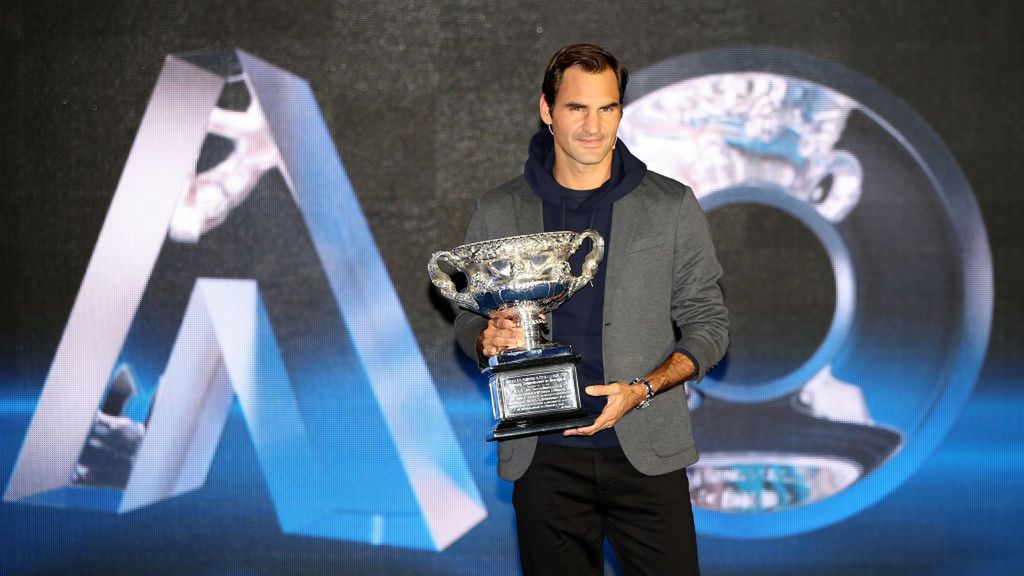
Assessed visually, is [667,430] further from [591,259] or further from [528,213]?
[528,213]

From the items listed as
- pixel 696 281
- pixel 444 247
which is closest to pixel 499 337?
pixel 696 281

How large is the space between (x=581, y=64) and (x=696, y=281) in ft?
1.76

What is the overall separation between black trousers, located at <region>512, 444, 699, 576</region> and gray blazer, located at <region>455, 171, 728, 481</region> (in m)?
0.04

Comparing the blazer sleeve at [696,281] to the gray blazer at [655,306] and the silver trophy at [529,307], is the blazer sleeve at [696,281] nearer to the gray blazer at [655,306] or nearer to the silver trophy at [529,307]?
the gray blazer at [655,306]

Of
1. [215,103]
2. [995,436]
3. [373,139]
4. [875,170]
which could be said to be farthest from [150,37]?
[995,436]

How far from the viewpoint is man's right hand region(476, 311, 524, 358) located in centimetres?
213

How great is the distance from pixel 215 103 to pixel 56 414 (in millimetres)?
1282

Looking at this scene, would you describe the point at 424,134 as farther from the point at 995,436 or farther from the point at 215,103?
the point at 995,436

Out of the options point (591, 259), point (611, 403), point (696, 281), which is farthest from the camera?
point (696, 281)

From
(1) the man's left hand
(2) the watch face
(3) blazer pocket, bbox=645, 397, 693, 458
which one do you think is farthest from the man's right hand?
(2) the watch face

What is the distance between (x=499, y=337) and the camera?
2.16 metres

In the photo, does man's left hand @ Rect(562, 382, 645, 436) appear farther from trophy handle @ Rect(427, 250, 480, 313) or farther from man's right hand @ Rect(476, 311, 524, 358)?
trophy handle @ Rect(427, 250, 480, 313)

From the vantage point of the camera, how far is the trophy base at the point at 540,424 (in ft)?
6.58

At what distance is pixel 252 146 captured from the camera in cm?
365
